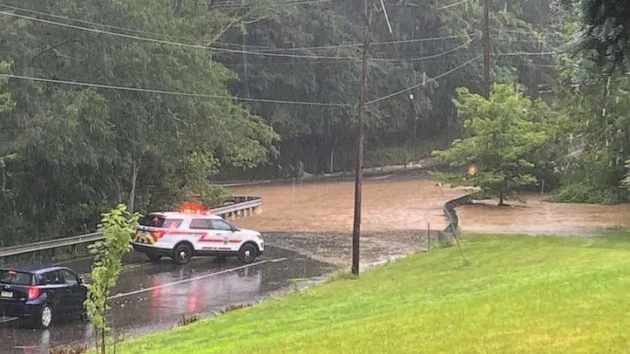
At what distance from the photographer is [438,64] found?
262 feet

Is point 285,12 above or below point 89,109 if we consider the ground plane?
above

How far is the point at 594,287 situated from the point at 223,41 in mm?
55221

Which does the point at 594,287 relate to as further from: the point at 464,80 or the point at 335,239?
the point at 464,80

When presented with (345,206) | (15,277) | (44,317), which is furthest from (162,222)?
(345,206)

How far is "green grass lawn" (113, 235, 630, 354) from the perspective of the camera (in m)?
10.2

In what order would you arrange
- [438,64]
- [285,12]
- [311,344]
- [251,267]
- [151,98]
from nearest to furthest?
[311,344]
[251,267]
[151,98]
[285,12]
[438,64]

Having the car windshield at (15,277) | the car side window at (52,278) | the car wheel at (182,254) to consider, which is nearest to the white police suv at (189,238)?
the car wheel at (182,254)

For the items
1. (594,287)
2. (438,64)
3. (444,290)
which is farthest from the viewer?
(438,64)

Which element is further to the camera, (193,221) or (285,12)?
(285,12)

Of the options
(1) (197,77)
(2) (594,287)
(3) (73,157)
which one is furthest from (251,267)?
(2) (594,287)

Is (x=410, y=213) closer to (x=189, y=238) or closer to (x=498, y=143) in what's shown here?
(x=498, y=143)

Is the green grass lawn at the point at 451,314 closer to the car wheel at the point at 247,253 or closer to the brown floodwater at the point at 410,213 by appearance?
the car wheel at the point at 247,253

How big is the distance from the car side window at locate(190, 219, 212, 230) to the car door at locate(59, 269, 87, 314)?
368 inches

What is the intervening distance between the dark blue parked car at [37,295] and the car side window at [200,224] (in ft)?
31.7
